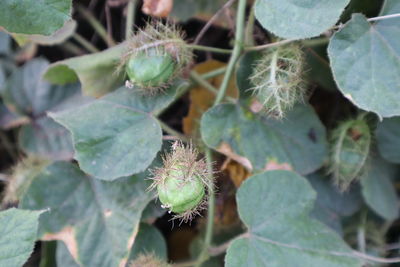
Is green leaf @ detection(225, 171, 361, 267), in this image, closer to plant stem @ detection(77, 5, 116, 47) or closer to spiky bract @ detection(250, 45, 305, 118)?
spiky bract @ detection(250, 45, 305, 118)

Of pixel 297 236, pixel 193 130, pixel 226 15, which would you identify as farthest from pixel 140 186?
pixel 226 15

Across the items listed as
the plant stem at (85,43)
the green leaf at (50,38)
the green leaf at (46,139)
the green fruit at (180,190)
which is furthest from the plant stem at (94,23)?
the green fruit at (180,190)

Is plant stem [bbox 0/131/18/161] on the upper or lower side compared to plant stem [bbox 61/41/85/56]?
lower

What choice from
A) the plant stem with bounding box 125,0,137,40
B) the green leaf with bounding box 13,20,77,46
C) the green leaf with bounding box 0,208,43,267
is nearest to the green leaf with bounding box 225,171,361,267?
the green leaf with bounding box 0,208,43,267

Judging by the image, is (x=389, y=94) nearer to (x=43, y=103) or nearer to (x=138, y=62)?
(x=138, y=62)

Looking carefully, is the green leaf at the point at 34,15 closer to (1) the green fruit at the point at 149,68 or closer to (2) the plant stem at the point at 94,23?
(1) the green fruit at the point at 149,68

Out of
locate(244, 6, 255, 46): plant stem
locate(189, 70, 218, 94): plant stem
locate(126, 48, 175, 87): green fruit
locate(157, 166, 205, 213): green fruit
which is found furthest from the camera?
locate(189, 70, 218, 94): plant stem

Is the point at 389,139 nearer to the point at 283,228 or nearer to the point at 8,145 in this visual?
the point at 283,228

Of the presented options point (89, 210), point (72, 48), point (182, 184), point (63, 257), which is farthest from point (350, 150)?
point (72, 48)
